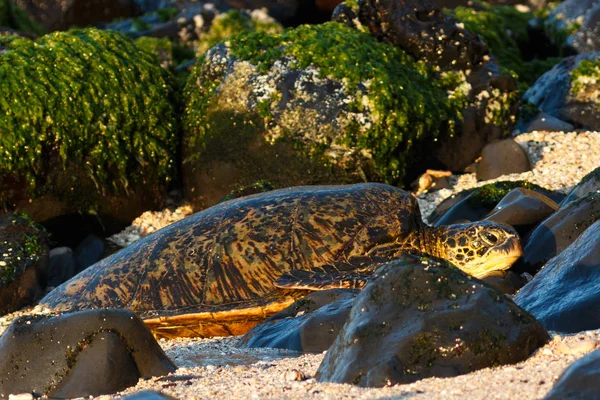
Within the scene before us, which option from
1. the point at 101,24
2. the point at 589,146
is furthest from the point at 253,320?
the point at 101,24

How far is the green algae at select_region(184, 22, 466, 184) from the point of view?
801 centimetres

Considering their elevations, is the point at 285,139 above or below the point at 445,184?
above

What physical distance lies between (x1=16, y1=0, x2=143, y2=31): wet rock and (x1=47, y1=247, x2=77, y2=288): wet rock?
1157 centimetres

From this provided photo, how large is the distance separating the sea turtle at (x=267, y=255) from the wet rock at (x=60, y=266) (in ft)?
4.66

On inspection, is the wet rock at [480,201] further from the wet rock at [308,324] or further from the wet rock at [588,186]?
the wet rock at [308,324]

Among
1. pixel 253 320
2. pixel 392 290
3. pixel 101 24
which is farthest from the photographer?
pixel 101 24

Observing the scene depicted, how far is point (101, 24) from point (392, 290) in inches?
612

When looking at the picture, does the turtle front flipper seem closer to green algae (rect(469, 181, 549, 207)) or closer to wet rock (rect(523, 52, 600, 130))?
green algae (rect(469, 181, 549, 207))

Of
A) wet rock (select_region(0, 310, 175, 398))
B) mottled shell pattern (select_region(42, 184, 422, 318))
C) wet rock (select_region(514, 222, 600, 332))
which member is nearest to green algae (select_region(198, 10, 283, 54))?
mottled shell pattern (select_region(42, 184, 422, 318))

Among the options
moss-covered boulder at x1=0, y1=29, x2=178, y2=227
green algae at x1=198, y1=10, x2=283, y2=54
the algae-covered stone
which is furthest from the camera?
green algae at x1=198, y1=10, x2=283, y2=54

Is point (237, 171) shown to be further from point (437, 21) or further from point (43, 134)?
point (437, 21)

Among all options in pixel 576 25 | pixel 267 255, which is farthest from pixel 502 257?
pixel 576 25

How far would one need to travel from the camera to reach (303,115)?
7.94m

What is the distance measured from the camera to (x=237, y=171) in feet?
26.7
